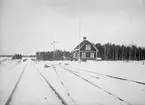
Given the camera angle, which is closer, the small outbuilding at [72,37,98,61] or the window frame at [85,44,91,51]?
the small outbuilding at [72,37,98,61]

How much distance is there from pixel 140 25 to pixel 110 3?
1.55 metres

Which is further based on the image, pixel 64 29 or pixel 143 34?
pixel 64 29

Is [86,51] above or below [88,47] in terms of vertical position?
below

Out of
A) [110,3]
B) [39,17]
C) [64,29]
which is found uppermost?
[110,3]

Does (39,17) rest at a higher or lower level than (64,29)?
higher

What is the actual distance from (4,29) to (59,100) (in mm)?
3117

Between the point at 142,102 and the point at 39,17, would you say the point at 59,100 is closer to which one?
the point at 142,102

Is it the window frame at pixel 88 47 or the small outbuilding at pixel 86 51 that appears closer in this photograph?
the small outbuilding at pixel 86 51

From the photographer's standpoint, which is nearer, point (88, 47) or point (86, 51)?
point (86, 51)

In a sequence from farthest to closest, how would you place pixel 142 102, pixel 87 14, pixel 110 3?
pixel 87 14, pixel 110 3, pixel 142 102

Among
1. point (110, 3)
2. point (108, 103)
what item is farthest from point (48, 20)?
point (108, 103)

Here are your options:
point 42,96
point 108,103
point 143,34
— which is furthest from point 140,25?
point 42,96

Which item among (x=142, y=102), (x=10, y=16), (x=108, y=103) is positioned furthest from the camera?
(x=10, y=16)

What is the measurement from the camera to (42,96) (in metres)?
3.49
